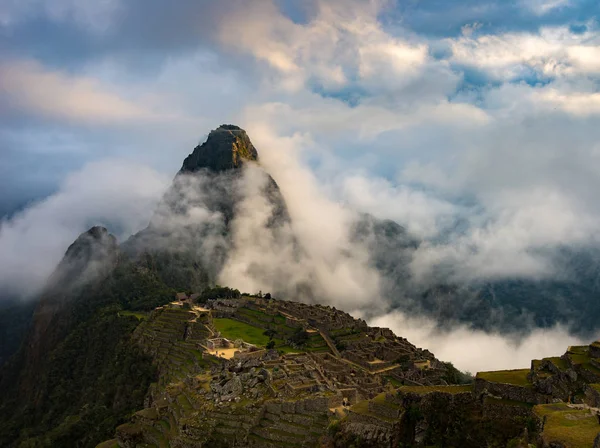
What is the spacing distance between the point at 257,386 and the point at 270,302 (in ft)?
257

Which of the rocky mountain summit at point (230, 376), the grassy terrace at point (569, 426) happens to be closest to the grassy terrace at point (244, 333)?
the rocky mountain summit at point (230, 376)

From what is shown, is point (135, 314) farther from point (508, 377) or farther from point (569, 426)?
point (569, 426)

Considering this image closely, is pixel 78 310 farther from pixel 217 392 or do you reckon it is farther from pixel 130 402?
pixel 217 392

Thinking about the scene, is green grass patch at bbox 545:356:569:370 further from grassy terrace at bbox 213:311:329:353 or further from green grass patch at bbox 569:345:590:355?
grassy terrace at bbox 213:311:329:353

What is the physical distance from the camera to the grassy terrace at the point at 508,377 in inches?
834

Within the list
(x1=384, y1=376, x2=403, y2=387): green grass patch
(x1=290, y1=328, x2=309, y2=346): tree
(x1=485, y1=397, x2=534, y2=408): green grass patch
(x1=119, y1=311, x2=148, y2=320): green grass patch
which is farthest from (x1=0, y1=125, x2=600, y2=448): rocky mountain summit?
(x1=119, y1=311, x2=148, y2=320): green grass patch

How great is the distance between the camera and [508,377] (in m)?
22.2

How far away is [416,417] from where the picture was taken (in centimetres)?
2172

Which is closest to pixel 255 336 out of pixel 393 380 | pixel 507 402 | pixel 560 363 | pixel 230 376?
pixel 393 380

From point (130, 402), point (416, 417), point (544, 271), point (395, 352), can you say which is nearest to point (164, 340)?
point (130, 402)

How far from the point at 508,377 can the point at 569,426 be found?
8.07 metres

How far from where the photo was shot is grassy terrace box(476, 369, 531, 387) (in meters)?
21.2

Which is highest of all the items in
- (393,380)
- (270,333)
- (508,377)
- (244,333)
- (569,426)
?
(270,333)

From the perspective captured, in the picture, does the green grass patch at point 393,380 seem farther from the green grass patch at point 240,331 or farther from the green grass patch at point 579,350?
the green grass patch at point 579,350
